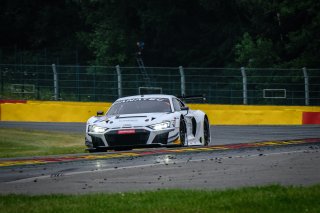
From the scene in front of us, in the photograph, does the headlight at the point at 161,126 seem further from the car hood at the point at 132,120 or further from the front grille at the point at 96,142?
the front grille at the point at 96,142

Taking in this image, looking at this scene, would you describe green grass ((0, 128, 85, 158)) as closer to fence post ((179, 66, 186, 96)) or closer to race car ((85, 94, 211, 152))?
race car ((85, 94, 211, 152))

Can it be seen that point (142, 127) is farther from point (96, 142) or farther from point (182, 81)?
point (182, 81)

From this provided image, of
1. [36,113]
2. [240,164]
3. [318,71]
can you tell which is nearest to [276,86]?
[318,71]

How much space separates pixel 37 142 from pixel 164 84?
31.2 feet

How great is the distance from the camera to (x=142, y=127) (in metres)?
18.9

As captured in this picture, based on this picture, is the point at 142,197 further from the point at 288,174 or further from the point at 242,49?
the point at 242,49

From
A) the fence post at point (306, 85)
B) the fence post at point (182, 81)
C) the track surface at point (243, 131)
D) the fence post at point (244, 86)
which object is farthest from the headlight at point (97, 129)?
the fence post at point (306, 85)

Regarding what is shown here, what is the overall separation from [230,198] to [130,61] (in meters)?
45.0

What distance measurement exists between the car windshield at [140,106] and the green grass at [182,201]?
997 cm

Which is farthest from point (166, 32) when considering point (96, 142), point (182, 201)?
point (182, 201)

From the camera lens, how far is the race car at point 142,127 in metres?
18.9

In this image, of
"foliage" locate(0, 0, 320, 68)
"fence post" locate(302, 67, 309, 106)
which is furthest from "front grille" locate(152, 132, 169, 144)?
"foliage" locate(0, 0, 320, 68)

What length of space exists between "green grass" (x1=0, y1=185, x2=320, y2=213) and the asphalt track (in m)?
0.93

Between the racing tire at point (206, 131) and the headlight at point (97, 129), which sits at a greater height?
the headlight at point (97, 129)
